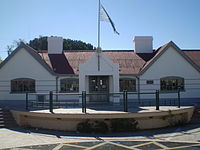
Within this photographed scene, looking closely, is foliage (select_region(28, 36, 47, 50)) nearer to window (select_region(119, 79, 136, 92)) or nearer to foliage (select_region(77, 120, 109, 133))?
window (select_region(119, 79, 136, 92))

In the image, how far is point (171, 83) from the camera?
19.9 meters

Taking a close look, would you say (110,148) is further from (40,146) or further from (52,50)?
(52,50)

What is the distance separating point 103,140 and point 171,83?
12.2m

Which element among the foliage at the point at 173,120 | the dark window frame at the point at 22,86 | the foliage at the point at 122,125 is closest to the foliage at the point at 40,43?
the dark window frame at the point at 22,86

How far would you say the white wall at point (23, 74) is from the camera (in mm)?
19466

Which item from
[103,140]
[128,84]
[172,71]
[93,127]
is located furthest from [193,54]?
[103,140]

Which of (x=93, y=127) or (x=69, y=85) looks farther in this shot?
(x=69, y=85)

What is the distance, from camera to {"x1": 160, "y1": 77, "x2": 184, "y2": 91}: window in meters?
19.8

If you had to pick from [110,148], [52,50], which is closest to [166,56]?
[52,50]

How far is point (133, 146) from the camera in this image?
8789mm

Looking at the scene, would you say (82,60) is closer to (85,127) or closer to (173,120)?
(85,127)

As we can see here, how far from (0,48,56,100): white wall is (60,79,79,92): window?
0.74 m

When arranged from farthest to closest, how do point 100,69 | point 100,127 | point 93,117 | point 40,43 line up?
point 40,43 < point 100,69 < point 100,127 < point 93,117

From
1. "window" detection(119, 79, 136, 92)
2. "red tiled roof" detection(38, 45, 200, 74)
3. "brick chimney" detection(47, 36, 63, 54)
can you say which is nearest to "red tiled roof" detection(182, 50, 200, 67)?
"red tiled roof" detection(38, 45, 200, 74)
